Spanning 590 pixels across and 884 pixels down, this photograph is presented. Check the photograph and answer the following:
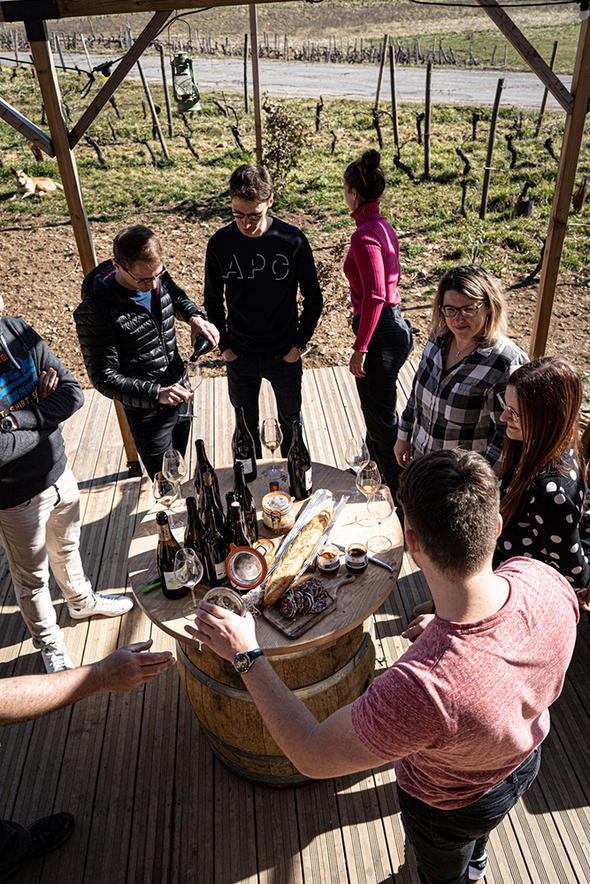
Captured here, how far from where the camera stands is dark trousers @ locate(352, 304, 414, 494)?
13.3ft

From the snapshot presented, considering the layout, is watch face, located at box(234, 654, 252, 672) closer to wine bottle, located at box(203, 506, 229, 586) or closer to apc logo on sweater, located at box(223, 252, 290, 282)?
wine bottle, located at box(203, 506, 229, 586)

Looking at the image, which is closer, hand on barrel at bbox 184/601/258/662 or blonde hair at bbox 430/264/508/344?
hand on barrel at bbox 184/601/258/662

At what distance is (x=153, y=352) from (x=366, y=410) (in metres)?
1.61

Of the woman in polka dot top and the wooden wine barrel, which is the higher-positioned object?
the woman in polka dot top

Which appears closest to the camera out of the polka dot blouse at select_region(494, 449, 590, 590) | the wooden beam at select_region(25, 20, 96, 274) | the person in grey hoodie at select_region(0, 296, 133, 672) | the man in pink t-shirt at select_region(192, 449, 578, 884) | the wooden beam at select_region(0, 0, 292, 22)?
the man in pink t-shirt at select_region(192, 449, 578, 884)

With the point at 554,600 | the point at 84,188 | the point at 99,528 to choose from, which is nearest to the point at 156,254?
the point at 99,528

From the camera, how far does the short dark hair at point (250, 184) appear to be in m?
3.54

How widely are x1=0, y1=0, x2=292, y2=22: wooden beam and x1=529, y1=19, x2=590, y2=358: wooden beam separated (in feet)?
6.40

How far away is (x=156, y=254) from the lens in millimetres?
3279

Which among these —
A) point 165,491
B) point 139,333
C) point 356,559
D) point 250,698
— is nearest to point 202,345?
point 139,333

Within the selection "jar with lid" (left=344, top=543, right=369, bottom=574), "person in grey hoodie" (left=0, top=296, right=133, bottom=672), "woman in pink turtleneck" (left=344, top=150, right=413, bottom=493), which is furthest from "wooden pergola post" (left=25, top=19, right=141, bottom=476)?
"jar with lid" (left=344, top=543, right=369, bottom=574)

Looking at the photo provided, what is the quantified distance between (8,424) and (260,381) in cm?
185

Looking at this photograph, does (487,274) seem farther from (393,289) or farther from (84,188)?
(84,188)

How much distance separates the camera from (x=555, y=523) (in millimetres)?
2352
